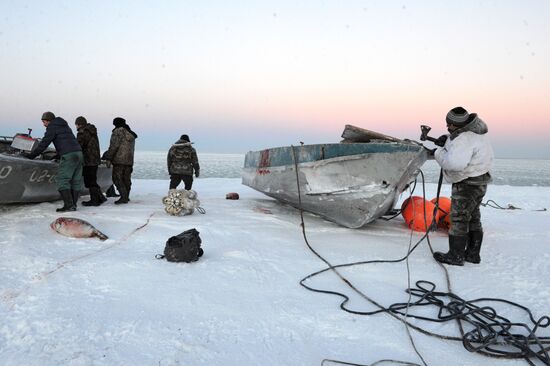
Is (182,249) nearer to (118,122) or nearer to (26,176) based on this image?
(26,176)

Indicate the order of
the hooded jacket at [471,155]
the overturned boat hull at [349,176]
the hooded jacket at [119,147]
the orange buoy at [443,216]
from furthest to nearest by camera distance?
the hooded jacket at [119,147], the orange buoy at [443,216], the overturned boat hull at [349,176], the hooded jacket at [471,155]

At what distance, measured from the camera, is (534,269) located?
139 inches

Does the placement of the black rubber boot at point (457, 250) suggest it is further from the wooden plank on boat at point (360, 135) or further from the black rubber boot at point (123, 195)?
the black rubber boot at point (123, 195)

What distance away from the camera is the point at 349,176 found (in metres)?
4.75

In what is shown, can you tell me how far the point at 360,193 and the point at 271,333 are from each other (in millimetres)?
2830

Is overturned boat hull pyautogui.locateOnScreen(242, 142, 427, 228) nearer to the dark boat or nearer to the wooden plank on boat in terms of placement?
the wooden plank on boat

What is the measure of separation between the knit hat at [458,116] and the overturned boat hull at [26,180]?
18.0 ft

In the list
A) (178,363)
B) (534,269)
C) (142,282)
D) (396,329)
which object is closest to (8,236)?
(142,282)

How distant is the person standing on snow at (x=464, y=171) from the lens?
350 cm

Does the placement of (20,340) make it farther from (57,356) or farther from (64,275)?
(64,275)

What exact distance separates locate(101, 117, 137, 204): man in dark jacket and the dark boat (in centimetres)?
85

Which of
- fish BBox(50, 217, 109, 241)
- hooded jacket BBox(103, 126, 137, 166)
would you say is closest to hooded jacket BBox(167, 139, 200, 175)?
hooded jacket BBox(103, 126, 137, 166)

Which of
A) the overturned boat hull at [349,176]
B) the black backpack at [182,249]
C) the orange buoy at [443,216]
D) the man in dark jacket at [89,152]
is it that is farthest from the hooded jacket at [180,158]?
the orange buoy at [443,216]

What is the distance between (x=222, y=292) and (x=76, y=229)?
2.15 m
